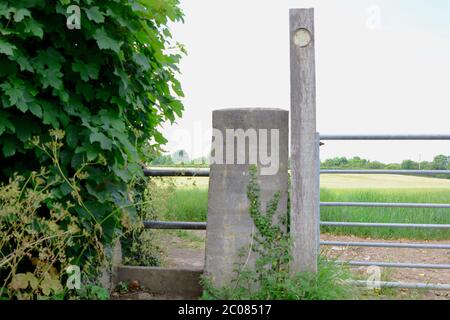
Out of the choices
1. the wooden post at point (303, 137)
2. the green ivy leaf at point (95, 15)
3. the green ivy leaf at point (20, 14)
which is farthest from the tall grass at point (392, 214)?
the green ivy leaf at point (20, 14)

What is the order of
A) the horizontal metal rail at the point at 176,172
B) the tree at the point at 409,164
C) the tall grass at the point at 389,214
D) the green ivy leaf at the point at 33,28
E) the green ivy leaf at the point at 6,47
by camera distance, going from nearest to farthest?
the green ivy leaf at the point at 6,47
the green ivy leaf at the point at 33,28
the horizontal metal rail at the point at 176,172
the tree at the point at 409,164
the tall grass at the point at 389,214

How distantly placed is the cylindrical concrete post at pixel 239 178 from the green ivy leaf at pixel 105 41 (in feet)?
3.55

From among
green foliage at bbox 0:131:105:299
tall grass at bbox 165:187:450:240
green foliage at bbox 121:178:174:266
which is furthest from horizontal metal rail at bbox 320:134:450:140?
tall grass at bbox 165:187:450:240

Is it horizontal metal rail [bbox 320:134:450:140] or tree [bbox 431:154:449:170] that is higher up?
horizontal metal rail [bbox 320:134:450:140]

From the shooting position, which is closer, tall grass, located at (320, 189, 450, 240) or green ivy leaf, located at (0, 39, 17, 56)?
green ivy leaf, located at (0, 39, 17, 56)

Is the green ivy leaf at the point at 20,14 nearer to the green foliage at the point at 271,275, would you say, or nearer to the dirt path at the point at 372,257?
the green foliage at the point at 271,275

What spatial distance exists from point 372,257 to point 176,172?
11.9 feet

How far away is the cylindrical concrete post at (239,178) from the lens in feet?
13.0

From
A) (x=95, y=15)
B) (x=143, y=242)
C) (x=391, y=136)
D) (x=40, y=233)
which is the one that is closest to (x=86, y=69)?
(x=95, y=15)

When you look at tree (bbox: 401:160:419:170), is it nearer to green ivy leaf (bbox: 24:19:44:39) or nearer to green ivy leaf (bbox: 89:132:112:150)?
green ivy leaf (bbox: 89:132:112:150)

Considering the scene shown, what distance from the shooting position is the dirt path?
5402mm

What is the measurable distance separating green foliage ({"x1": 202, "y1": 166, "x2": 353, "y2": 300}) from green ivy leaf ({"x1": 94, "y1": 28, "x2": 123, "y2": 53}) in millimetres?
1350

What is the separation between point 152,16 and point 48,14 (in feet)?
2.38

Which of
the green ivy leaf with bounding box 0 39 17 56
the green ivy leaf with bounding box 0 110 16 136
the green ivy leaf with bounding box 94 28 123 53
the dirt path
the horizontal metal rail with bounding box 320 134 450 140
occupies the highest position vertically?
the green ivy leaf with bounding box 94 28 123 53
